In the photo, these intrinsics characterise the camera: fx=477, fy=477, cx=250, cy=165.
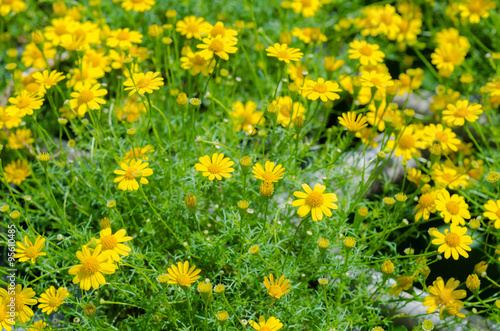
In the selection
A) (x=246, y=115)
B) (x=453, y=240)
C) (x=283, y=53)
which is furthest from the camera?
(x=246, y=115)

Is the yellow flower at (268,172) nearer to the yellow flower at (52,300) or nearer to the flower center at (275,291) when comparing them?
the flower center at (275,291)

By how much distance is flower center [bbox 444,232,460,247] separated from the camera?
5.41 ft

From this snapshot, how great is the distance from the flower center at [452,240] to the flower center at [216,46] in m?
1.07

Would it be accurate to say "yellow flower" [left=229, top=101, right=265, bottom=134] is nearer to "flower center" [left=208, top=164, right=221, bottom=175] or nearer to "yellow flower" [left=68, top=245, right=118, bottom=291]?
"flower center" [left=208, top=164, right=221, bottom=175]

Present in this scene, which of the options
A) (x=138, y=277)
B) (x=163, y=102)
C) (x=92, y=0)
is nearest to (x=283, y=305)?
(x=138, y=277)

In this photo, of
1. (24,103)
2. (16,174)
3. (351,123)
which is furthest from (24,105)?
(351,123)

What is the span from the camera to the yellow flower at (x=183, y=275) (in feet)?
4.88

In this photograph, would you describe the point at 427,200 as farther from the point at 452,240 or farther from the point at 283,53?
the point at 283,53

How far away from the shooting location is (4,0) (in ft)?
9.30

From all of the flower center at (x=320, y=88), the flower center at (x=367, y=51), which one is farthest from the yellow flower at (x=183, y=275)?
the flower center at (x=367, y=51)

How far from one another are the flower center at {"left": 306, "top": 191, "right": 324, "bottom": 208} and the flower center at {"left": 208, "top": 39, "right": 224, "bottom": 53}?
2.20 feet

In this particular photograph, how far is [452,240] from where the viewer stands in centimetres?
165

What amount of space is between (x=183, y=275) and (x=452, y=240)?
927mm

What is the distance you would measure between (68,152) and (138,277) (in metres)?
0.85
